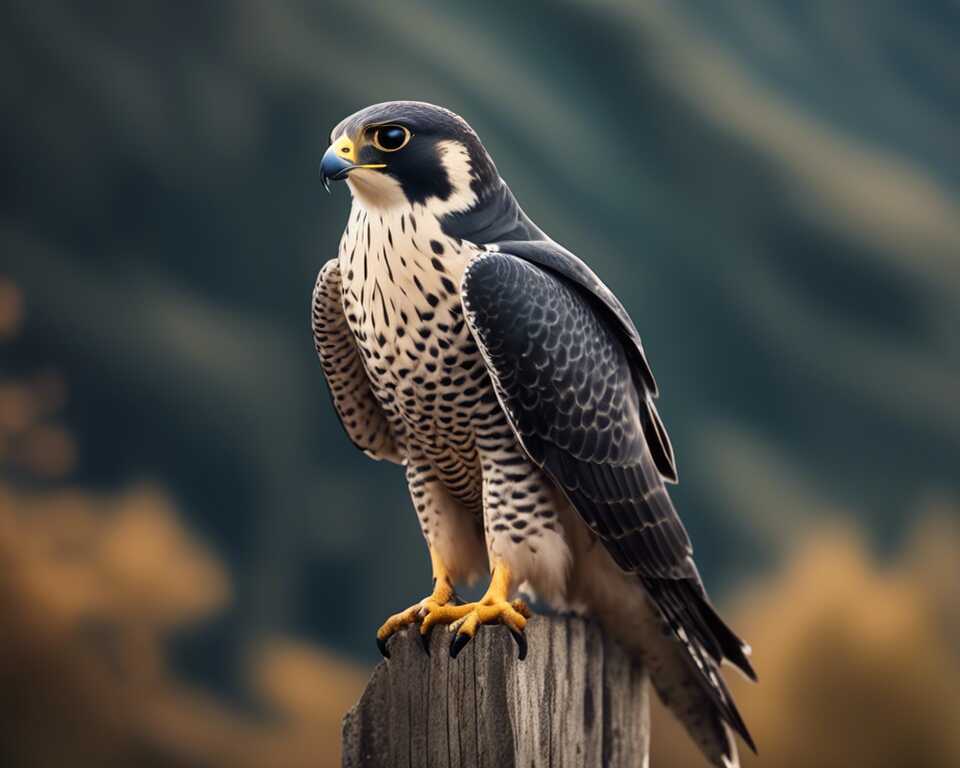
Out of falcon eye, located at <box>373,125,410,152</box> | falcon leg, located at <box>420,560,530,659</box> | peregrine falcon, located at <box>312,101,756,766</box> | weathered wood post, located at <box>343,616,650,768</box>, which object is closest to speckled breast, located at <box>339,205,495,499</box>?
peregrine falcon, located at <box>312,101,756,766</box>

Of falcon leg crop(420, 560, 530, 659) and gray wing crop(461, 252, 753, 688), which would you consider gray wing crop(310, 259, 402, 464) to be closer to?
gray wing crop(461, 252, 753, 688)

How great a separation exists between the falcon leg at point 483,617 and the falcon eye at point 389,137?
891 millimetres

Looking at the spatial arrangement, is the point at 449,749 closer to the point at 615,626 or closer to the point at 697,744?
the point at 615,626

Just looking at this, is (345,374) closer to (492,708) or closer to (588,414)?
(588,414)

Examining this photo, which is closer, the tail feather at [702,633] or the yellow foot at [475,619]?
the yellow foot at [475,619]

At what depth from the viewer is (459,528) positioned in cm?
250

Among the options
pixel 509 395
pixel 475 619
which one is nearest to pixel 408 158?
pixel 509 395

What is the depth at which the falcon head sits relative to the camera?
212 cm

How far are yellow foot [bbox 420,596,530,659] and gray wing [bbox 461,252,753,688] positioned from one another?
0.26m

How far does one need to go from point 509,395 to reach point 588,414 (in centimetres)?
19

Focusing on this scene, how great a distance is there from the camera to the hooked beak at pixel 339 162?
2.06 m

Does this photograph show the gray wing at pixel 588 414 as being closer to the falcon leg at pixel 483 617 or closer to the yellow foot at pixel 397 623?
the falcon leg at pixel 483 617

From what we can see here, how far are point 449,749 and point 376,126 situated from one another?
1179mm

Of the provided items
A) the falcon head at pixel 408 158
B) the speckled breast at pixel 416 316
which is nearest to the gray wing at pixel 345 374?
the speckled breast at pixel 416 316
